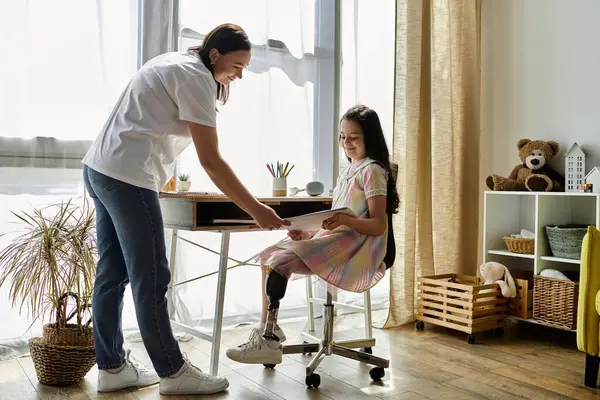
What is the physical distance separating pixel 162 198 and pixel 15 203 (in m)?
0.66

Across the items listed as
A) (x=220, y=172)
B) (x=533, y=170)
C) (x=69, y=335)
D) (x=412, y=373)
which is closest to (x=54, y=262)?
(x=69, y=335)

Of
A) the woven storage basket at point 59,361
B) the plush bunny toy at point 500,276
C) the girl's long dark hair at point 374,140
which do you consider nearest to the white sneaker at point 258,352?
the woven storage basket at point 59,361

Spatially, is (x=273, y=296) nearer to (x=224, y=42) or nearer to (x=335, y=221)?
(x=335, y=221)

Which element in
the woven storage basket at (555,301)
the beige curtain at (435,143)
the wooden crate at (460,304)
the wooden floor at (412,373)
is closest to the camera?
the wooden floor at (412,373)

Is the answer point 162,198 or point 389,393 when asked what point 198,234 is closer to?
point 162,198

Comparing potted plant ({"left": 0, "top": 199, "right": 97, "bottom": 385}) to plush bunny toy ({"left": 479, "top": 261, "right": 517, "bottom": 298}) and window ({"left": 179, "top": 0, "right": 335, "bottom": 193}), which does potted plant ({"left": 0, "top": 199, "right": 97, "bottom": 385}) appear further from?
plush bunny toy ({"left": 479, "top": 261, "right": 517, "bottom": 298})

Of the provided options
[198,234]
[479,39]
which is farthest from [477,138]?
[198,234]

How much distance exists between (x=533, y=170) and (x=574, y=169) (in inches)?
8.2

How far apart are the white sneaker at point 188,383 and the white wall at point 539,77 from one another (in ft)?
7.08

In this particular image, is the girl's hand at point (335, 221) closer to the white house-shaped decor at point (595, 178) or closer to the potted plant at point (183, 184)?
the potted plant at point (183, 184)

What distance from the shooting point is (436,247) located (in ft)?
10.8

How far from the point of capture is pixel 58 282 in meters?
2.15

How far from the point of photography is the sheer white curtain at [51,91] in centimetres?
240

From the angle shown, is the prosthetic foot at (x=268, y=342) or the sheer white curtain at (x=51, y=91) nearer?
the prosthetic foot at (x=268, y=342)
